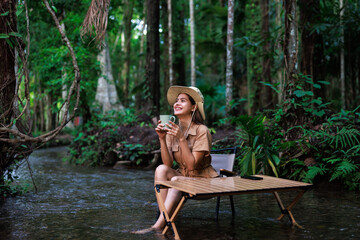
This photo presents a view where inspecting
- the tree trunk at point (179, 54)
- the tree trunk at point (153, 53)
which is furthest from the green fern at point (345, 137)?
the tree trunk at point (179, 54)

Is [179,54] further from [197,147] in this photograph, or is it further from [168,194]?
[168,194]

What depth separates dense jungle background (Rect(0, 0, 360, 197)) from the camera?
541 centimetres

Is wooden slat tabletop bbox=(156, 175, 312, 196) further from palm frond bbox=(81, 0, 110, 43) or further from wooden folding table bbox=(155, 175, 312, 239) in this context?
palm frond bbox=(81, 0, 110, 43)

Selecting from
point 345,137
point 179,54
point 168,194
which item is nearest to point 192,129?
point 168,194

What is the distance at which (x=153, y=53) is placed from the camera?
13414 millimetres

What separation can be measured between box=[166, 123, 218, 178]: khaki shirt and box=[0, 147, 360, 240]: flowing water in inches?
22.4

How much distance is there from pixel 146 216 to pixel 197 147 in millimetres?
1202

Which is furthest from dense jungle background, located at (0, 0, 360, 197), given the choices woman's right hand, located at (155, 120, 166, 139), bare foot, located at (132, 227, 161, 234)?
bare foot, located at (132, 227, 161, 234)

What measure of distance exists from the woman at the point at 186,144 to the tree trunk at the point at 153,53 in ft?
29.4

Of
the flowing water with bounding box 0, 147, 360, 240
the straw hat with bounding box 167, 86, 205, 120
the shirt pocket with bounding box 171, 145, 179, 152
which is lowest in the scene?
the flowing water with bounding box 0, 147, 360, 240

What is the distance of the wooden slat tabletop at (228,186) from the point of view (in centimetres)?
317

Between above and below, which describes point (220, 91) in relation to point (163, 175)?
above

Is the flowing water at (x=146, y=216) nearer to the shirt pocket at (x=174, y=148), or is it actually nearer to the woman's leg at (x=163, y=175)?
the woman's leg at (x=163, y=175)

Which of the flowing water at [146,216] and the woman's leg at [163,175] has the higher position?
the woman's leg at [163,175]
